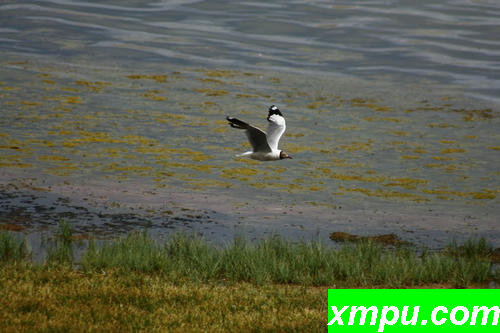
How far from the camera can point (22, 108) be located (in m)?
29.3

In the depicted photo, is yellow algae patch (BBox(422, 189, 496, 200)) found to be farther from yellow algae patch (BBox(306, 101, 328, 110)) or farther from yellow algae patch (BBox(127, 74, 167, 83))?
yellow algae patch (BBox(127, 74, 167, 83))

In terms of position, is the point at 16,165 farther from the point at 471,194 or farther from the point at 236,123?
the point at 471,194

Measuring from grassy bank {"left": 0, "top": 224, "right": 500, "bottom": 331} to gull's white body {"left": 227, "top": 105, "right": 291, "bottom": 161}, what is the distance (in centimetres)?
139

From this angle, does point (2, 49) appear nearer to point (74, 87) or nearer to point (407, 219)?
point (74, 87)

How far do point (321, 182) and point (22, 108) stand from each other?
1150cm

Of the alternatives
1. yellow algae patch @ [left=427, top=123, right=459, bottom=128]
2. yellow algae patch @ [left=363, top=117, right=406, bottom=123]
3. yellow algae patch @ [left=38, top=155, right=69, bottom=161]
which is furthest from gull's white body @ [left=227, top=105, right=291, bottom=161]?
yellow algae patch @ [left=427, top=123, right=459, bottom=128]

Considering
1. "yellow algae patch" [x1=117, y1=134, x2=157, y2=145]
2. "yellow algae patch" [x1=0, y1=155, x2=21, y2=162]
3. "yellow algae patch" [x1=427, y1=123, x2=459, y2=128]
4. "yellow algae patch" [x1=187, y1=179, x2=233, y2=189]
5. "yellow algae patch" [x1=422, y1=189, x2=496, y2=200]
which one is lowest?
"yellow algae patch" [x1=427, y1=123, x2=459, y2=128]

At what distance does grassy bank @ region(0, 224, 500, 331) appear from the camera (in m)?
10.2

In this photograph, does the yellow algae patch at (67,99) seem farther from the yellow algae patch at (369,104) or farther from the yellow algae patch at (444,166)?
the yellow algae patch at (444,166)

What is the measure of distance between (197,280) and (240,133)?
675 inches

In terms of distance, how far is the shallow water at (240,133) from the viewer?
18.7 metres

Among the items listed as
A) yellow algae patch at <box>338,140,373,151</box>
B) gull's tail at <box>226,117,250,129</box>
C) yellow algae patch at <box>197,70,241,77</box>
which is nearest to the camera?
gull's tail at <box>226,117,250,129</box>

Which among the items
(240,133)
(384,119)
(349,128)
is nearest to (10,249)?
(240,133)

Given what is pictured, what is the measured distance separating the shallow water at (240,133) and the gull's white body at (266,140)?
2315mm
